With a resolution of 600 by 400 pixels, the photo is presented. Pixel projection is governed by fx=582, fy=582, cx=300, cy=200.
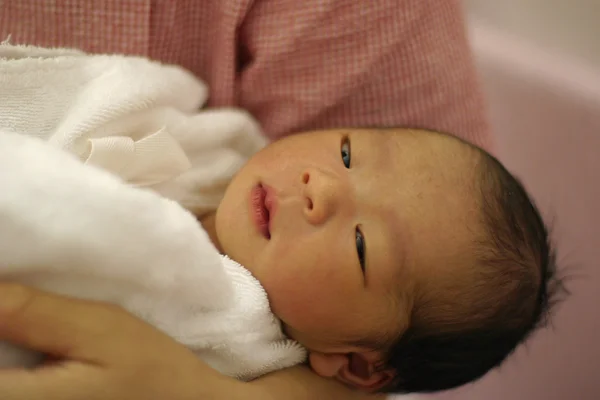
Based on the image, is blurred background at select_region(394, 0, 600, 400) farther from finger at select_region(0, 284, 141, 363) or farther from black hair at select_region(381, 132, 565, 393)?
finger at select_region(0, 284, 141, 363)

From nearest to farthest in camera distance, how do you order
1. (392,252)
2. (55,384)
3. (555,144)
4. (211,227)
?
(55,384)
(392,252)
(211,227)
(555,144)

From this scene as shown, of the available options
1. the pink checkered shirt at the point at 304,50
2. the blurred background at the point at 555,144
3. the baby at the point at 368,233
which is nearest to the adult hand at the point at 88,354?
the baby at the point at 368,233

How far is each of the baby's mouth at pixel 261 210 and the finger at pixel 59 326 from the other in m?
0.22

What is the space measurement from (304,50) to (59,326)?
52 centimetres

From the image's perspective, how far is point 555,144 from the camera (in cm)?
135

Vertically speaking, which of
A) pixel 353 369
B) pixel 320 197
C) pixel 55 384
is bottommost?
pixel 353 369

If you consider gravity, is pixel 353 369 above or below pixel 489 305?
below

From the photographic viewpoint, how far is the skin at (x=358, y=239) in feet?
2.14

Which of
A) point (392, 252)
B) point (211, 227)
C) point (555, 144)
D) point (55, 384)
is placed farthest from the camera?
point (555, 144)

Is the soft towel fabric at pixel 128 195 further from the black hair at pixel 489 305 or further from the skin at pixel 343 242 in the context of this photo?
the black hair at pixel 489 305

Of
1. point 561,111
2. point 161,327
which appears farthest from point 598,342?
Answer: point 161,327

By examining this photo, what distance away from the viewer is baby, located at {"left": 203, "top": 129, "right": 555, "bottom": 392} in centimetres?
65

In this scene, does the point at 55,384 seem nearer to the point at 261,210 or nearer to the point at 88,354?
the point at 88,354

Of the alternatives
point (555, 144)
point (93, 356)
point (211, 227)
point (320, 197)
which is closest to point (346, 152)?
point (320, 197)
